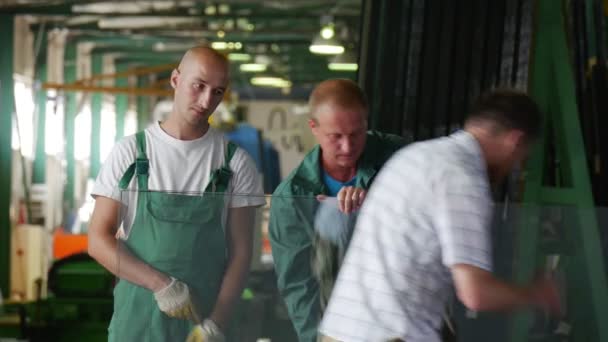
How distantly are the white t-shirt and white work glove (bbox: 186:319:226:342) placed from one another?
1.50ft

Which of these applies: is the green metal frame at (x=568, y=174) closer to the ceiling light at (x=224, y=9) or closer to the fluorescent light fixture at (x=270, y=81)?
the ceiling light at (x=224, y=9)

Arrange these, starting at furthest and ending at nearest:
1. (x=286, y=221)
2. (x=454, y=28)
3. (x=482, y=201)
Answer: (x=454, y=28), (x=286, y=221), (x=482, y=201)

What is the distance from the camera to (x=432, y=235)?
310cm

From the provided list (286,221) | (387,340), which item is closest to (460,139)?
(387,340)

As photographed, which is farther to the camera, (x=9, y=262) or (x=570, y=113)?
(x=9, y=262)

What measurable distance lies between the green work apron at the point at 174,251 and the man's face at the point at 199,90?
31 cm

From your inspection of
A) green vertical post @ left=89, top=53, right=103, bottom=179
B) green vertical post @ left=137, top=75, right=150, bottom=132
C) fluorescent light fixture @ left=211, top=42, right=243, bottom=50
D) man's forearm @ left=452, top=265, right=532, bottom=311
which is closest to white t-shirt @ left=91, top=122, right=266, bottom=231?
man's forearm @ left=452, top=265, right=532, bottom=311

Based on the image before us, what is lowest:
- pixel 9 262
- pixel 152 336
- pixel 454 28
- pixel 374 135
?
pixel 9 262

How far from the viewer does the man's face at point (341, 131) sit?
3912 millimetres

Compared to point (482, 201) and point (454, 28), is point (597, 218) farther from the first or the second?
point (454, 28)

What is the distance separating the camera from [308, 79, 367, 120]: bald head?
3932 millimetres

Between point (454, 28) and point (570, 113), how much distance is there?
1421 millimetres


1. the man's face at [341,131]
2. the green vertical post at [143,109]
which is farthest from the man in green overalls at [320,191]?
the green vertical post at [143,109]

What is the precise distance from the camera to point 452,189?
3.01 meters
